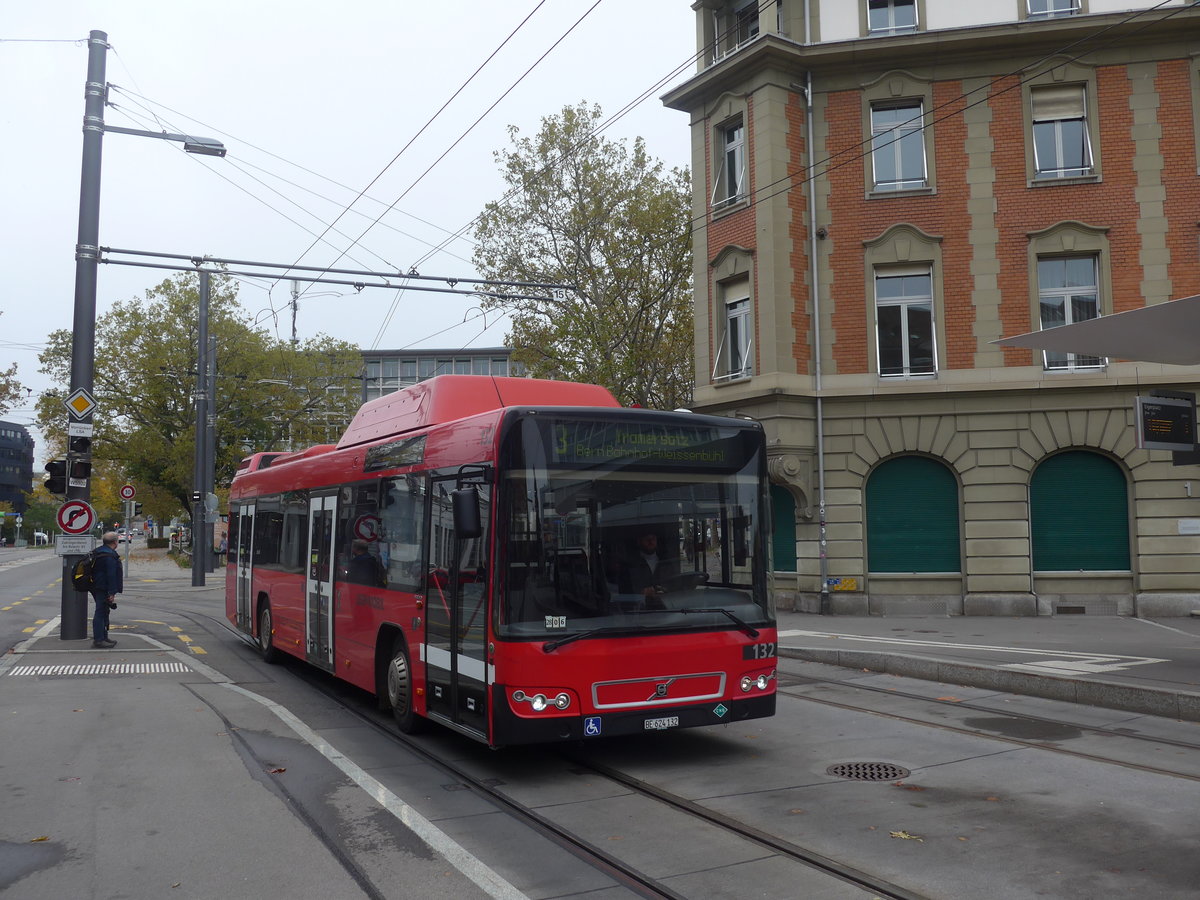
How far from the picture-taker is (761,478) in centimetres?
817

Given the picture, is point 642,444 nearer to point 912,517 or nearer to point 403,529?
point 403,529

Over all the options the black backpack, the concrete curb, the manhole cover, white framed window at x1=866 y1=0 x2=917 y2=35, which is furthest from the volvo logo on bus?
white framed window at x1=866 y1=0 x2=917 y2=35

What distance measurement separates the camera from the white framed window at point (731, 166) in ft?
72.3

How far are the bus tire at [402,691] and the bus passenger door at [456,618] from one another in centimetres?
55

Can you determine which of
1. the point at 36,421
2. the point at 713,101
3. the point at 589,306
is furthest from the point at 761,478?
the point at 36,421

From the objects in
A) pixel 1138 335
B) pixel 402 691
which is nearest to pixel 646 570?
pixel 402 691

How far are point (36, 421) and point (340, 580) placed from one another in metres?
43.1

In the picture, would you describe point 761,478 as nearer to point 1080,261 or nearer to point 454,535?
point 454,535

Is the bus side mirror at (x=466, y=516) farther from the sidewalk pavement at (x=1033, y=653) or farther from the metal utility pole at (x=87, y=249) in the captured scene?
the metal utility pole at (x=87, y=249)

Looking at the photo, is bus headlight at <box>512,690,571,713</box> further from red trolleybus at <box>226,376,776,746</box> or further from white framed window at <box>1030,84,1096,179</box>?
white framed window at <box>1030,84,1096,179</box>

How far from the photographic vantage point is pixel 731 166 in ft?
73.9

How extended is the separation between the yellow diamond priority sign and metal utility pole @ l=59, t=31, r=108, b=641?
0.04 metres

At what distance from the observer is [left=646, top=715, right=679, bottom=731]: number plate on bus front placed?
7.39m

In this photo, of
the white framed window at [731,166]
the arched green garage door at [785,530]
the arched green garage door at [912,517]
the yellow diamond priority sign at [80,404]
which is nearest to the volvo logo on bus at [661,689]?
the yellow diamond priority sign at [80,404]
